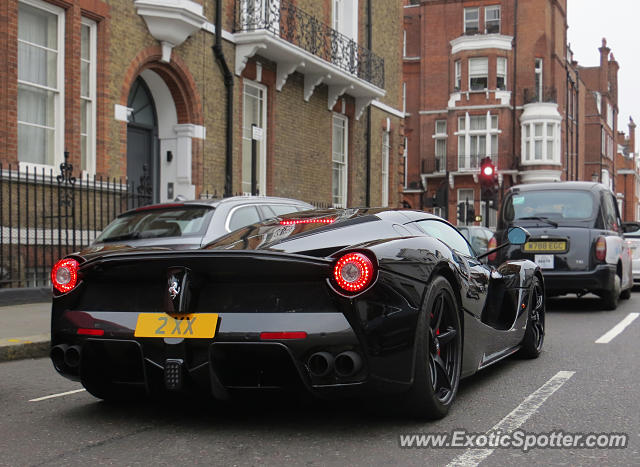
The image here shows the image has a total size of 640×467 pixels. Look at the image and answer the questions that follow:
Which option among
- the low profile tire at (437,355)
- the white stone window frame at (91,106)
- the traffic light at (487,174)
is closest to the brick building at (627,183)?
the traffic light at (487,174)

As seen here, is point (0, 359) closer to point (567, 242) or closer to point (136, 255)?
point (136, 255)

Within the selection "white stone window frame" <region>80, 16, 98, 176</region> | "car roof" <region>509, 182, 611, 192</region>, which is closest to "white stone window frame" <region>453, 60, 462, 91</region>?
"car roof" <region>509, 182, 611, 192</region>

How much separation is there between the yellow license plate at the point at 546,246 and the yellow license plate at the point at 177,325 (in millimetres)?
8203

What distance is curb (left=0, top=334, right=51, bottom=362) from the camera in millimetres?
7294

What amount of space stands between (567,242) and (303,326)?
8.18 meters

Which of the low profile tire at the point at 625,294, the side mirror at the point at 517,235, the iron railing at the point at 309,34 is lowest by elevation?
the low profile tire at the point at 625,294

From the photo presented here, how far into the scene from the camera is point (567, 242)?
1138 centimetres

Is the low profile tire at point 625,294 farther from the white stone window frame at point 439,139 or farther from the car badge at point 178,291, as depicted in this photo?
the white stone window frame at point 439,139

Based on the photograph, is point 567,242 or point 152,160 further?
point 152,160

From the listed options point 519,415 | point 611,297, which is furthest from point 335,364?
point 611,297

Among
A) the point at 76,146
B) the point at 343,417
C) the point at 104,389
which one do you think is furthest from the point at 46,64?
the point at 343,417

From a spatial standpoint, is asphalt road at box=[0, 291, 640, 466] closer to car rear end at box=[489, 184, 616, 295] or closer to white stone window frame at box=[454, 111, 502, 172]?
car rear end at box=[489, 184, 616, 295]

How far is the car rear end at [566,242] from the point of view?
11.3 metres

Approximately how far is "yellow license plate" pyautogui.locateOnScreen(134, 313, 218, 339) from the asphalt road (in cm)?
55
